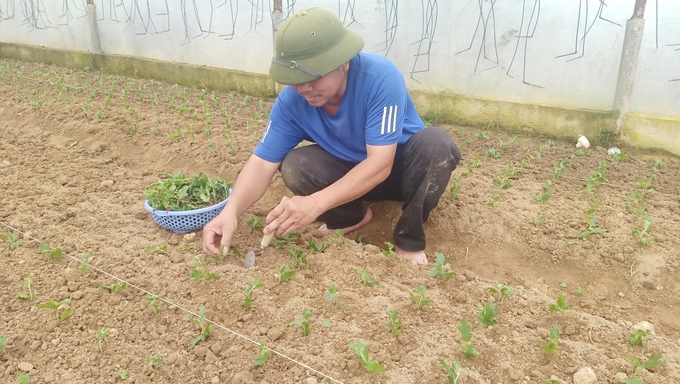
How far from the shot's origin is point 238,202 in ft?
7.75

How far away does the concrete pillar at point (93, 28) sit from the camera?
7664 mm

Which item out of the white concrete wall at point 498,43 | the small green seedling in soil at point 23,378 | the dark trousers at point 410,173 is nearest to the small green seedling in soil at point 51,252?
the small green seedling in soil at point 23,378

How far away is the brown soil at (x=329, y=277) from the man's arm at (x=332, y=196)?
10.3 inches

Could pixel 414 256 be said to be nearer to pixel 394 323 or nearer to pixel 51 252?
pixel 394 323

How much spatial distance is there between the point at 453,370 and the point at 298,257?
3.34 feet

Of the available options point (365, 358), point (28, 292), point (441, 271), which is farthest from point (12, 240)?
point (441, 271)

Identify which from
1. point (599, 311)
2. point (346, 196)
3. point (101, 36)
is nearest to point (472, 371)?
point (346, 196)

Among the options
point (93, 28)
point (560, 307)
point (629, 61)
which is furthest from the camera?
point (93, 28)

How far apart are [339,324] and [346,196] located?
0.57 meters

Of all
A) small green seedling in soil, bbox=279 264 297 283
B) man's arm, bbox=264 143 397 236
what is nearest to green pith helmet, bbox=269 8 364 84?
man's arm, bbox=264 143 397 236

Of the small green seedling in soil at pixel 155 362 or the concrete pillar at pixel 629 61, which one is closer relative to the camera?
the small green seedling in soil at pixel 155 362

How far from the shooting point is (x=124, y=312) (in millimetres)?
2012

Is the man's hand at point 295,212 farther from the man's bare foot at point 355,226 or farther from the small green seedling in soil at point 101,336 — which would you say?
the man's bare foot at point 355,226

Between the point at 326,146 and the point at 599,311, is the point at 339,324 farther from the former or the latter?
the point at 599,311
